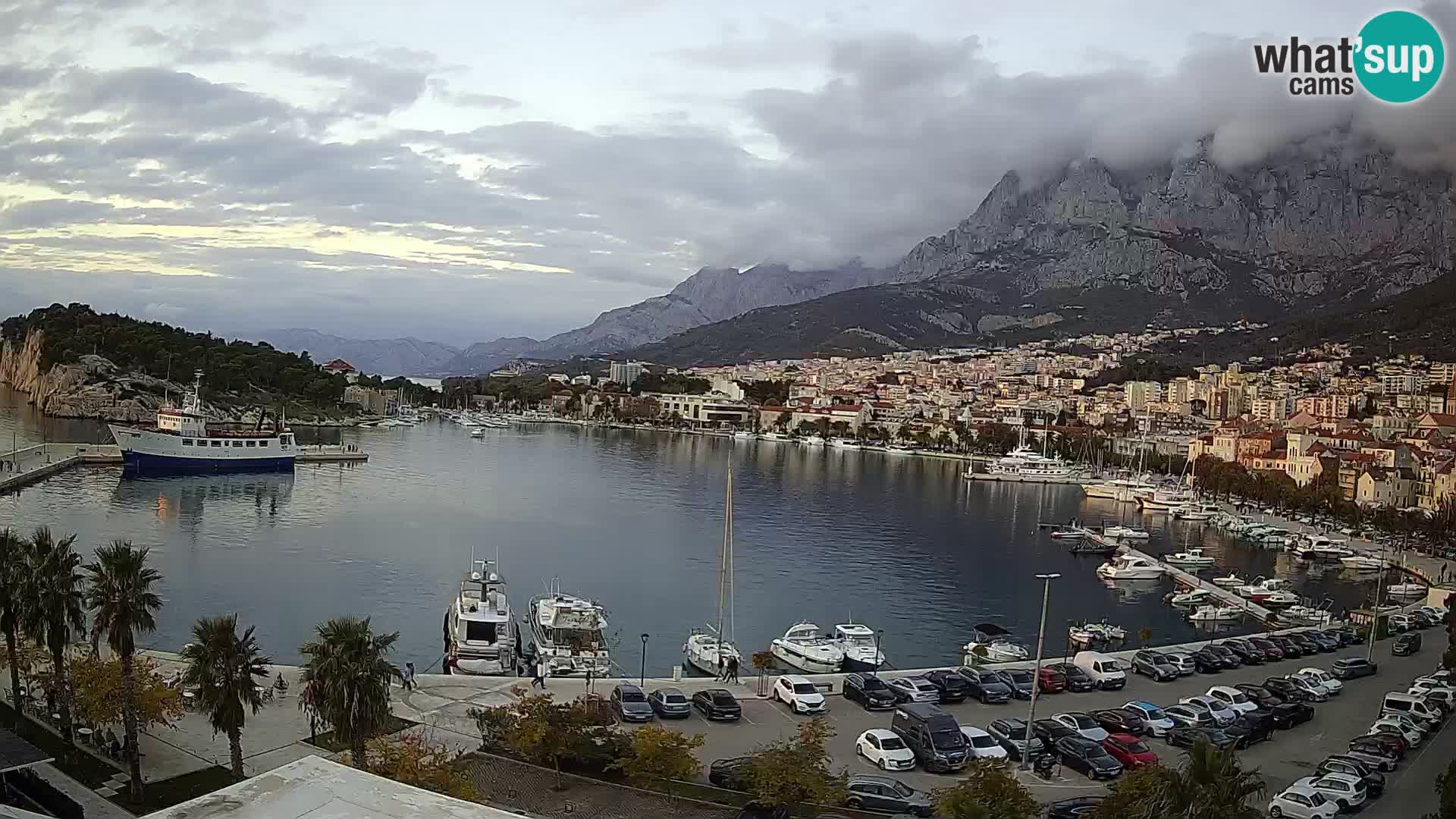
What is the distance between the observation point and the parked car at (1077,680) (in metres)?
16.2

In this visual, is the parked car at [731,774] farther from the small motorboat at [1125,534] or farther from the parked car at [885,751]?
the small motorboat at [1125,534]

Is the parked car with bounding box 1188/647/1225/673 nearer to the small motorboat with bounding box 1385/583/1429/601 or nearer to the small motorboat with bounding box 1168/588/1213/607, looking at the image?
the small motorboat with bounding box 1168/588/1213/607

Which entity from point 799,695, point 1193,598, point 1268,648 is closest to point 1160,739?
point 799,695

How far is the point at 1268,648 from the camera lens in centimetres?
1927

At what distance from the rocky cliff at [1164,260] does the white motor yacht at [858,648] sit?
361ft

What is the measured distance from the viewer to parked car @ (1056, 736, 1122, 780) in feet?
39.7

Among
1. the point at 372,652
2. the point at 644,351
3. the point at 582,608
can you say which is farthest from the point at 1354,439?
the point at 644,351

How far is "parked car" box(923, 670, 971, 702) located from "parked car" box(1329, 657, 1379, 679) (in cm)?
701

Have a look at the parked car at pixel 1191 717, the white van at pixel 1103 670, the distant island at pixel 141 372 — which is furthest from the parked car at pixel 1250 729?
the distant island at pixel 141 372

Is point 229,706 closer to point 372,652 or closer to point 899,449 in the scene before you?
point 372,652

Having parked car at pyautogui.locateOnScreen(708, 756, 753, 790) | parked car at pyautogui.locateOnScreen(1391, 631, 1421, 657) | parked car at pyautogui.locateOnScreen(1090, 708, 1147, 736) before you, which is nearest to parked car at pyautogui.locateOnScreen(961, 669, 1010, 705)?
parked car at pyautogui.locateOnScreen(1090, 708, 1147, 736)

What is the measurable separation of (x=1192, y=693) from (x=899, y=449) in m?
63.0

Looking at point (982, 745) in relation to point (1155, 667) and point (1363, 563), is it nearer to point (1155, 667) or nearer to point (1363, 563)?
point (1155, 667)

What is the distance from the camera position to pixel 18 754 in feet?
30.0
